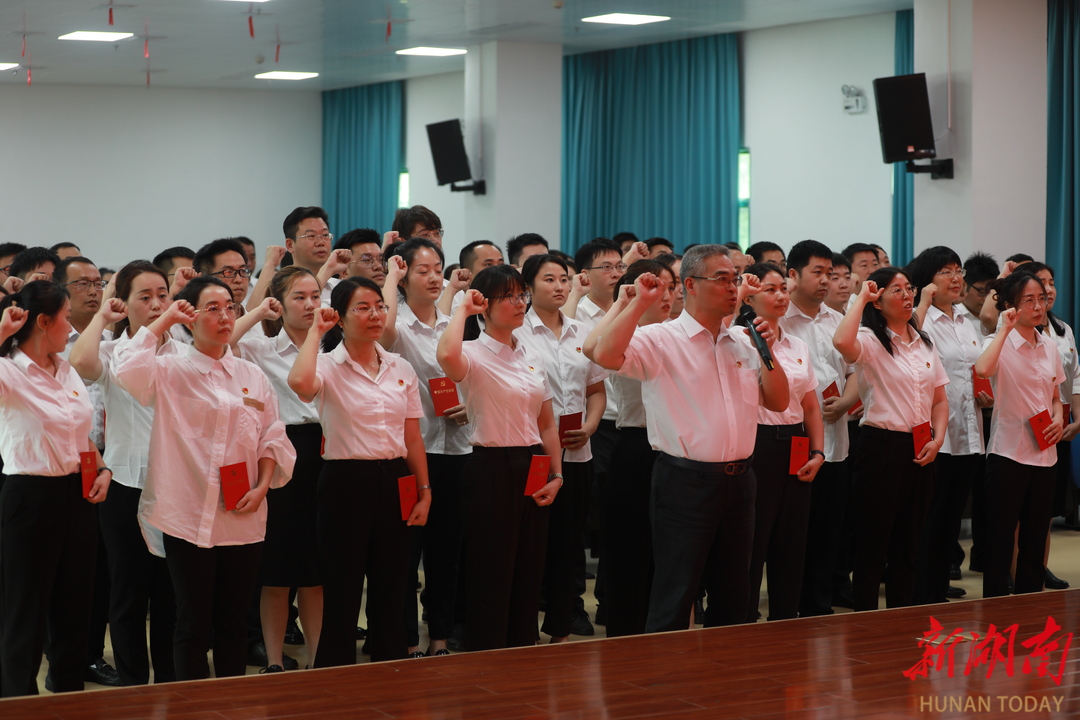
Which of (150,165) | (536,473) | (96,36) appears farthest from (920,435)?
(150,165)

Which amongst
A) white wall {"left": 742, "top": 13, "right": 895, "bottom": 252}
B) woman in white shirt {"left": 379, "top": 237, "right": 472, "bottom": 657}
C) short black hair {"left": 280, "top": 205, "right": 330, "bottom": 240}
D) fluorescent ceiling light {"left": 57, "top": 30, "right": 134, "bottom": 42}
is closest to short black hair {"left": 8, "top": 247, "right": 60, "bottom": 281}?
short black hair {"left": 280, "top": 205, "right": 330, "bottom": 240}

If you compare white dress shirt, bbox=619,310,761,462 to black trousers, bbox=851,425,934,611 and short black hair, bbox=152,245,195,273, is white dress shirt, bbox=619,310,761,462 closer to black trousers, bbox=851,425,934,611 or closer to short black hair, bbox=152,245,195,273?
black trousers, bbox=851,425,934,611

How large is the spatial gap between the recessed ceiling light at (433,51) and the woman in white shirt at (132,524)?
7769 mm

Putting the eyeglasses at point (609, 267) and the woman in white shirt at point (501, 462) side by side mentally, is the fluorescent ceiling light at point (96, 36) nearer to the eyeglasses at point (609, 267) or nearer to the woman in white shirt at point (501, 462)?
the eyeglasses at point (609, 267)

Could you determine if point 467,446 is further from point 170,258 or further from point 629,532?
point 170,258

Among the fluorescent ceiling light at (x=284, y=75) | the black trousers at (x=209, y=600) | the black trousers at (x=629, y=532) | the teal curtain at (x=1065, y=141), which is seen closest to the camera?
the black trousers at (x=209, y=600)

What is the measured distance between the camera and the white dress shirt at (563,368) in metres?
4.50

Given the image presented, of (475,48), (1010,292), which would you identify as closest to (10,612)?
(1010,292)

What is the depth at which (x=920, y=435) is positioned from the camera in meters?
4.49

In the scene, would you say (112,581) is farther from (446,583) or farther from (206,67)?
(206,67)

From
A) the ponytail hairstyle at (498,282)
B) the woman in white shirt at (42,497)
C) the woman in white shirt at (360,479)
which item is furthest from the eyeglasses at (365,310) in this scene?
the woman in white shirt at (42,497)

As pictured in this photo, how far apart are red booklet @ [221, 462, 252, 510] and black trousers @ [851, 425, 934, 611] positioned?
2.37 metres

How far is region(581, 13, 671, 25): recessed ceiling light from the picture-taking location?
9.66 meters

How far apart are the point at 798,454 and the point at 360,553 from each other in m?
1.57
